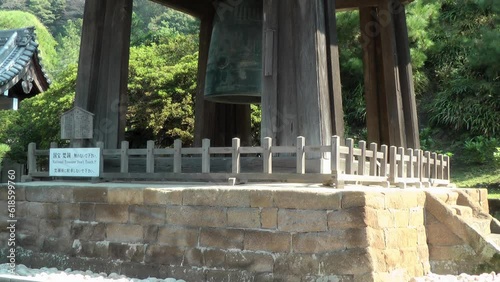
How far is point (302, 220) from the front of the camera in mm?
7219

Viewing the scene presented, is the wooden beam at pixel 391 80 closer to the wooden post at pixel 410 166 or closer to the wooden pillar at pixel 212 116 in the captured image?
the wooden post at pixel 410 166

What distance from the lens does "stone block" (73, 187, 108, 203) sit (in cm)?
878

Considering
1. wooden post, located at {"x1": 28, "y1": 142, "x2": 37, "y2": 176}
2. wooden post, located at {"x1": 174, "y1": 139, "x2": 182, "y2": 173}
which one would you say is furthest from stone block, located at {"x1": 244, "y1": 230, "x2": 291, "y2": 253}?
wooden post, located at {"x1": 28, "y1": 142, "x2": 37, "y2": 176}

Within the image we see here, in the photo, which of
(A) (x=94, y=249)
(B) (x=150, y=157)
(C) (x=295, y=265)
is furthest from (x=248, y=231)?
(A) (x=94, y=249)

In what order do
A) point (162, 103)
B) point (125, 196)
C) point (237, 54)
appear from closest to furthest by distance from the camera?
1. point (125, 196)
2. point (237, 54)
3. point (162, 103)

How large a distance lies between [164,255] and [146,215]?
0.57m

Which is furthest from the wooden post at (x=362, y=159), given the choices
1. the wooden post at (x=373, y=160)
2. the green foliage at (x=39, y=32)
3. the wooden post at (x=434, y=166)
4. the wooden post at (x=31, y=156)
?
the green foliage at (x=39, y=32)

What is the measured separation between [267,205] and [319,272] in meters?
0.93

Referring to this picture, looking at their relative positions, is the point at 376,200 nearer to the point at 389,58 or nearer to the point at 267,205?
the point at 267,205

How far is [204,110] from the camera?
12.5 m

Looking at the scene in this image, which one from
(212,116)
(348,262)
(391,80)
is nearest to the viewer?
(348,262)

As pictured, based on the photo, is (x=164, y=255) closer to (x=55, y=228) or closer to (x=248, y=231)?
(x=248, y=231)

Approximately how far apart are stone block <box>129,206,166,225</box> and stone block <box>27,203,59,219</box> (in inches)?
54.7

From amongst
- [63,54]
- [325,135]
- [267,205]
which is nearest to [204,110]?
[325,135]
